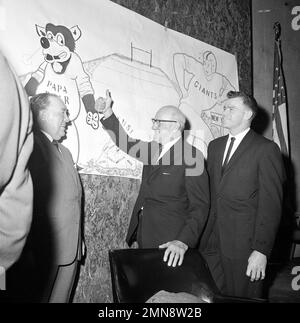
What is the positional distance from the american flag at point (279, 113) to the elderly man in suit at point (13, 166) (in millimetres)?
3529

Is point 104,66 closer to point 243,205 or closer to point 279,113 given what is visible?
point 243,205

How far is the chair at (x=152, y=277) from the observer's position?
1.52 meters

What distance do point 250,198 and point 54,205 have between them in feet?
3.74

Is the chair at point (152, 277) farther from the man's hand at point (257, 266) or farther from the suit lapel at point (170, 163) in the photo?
the suit lapel at point (170, 163)

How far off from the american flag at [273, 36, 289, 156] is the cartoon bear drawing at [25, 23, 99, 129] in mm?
2463

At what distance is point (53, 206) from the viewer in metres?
1.82

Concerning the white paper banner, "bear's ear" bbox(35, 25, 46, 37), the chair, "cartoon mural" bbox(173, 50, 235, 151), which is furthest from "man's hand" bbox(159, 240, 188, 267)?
"cartoon mural" bbox(173, 50, 235, 151)

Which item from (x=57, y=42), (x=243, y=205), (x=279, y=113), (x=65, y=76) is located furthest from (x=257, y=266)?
(x=279, y=113)

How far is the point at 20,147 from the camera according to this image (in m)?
0.77

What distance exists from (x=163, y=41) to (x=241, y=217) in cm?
163

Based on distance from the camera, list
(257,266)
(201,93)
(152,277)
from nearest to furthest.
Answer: (152,277) < (257,266) < (201,93)

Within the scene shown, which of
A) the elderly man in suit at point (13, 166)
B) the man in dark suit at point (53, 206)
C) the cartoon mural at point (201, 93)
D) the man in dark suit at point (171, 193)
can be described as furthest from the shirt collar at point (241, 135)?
the elderly man in suit at point (13, 166)
